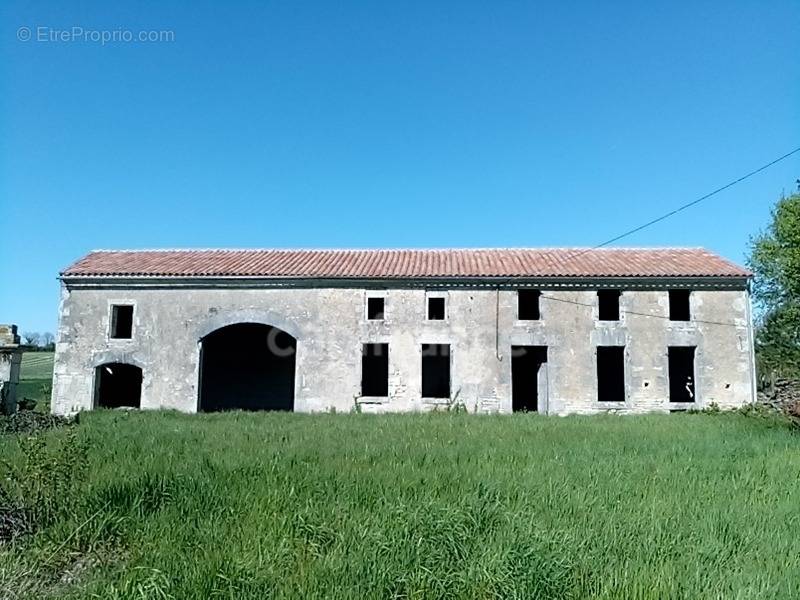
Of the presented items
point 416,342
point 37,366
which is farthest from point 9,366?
point 37,366

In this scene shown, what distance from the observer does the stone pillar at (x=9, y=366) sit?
1395 centimetres

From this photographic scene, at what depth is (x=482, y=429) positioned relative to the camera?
515 inches

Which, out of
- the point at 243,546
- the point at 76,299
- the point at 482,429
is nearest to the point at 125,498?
the point at 243,546

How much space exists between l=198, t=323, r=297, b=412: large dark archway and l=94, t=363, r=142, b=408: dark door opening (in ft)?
8.44

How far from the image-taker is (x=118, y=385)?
22938 millimetres

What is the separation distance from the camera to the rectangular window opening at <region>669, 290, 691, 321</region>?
20.5m

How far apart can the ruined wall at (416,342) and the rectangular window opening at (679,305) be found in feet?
1.41

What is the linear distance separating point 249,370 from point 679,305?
16.5 metres

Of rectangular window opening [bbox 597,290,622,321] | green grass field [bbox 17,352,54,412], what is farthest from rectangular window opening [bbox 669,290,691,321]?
Result: green grass field [bbox 17,352,54,412]

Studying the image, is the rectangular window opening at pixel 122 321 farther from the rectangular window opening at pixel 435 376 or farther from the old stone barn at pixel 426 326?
the rectangular window opening at pixel 435 376

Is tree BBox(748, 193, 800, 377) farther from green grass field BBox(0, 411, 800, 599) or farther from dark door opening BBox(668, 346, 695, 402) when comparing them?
green grass field BBox(0, 411, 800, 599)

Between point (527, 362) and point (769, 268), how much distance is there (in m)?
22.9

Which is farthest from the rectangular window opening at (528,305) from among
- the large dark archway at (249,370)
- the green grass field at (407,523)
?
the green grass field at (407,523)

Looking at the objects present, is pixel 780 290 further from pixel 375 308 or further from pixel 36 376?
pixel 36 376
